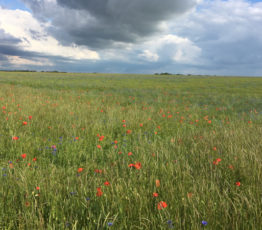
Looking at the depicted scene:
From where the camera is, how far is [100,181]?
2.28m

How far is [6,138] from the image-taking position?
3881 mm

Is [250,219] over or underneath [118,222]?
over

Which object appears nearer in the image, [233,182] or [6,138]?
[233,182]

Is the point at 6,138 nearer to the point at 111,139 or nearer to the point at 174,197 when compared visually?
the point at 111,139

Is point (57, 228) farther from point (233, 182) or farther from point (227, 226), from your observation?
point (233, 182)

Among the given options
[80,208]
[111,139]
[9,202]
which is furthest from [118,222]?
[111,139]

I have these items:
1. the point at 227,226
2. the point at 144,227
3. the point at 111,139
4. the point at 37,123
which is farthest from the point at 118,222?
the point at 37,123

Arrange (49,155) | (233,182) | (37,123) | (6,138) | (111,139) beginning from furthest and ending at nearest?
1. (37,123)
2. (111,139)
3. (6,138)
4. (49,155)
5. (233,182)

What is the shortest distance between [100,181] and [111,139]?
2146 millimetres

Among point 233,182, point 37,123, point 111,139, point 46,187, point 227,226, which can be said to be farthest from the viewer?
point 37,123

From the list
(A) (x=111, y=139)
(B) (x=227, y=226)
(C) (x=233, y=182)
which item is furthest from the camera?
(A) (x=111, y=139)

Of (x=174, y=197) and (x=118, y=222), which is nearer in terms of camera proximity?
(x=118, y=222)

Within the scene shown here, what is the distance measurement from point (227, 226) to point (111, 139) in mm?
3196

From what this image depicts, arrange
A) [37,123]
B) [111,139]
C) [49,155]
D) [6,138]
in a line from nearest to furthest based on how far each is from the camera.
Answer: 1. [49,155]
2. [6,138]
3. [111,139]
4. [37,123]
